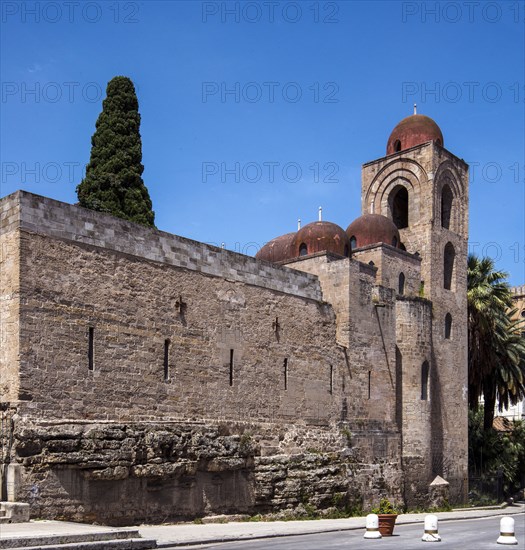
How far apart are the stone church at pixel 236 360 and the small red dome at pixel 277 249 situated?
110 millimetres

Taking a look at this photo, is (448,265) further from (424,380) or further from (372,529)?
(372,529)

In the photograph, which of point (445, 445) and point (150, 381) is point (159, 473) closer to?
point (150, 381)

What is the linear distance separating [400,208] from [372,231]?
416 cm

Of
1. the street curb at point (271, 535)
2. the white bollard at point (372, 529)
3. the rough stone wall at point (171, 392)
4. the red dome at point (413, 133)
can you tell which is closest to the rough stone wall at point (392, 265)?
the rough stone wall at point (171, 392)

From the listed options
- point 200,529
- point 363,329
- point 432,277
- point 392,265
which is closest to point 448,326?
point 432,277

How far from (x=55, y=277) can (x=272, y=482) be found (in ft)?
25.3

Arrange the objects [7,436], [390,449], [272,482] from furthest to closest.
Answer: [390,449], [272,482], [7,436]

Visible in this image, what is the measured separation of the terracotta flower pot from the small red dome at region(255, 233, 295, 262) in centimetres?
1209

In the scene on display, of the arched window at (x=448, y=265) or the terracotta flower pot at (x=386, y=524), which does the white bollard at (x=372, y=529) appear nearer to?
the terracotta flower pot at (x=386, y=524)

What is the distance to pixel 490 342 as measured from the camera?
3259 centimetres

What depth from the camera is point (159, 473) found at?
17219 millimetres

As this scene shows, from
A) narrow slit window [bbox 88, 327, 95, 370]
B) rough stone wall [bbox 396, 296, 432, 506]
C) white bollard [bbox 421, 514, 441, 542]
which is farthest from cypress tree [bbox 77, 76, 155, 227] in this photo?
white bollard [bbox 421, 514, 441, 542]

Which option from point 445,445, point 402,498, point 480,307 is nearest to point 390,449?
point 402,498

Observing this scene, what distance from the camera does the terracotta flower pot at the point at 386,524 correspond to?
1689cm
